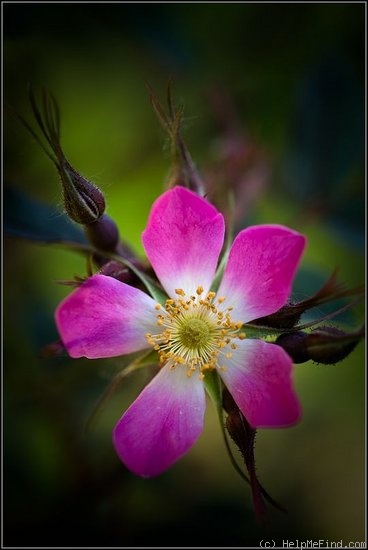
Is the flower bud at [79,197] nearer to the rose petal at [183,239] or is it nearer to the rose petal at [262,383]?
the rose petal at [183,239]

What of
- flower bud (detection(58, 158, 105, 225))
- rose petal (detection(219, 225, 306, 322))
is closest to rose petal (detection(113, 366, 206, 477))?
rose petal (detection(219, 225, 306, 322))

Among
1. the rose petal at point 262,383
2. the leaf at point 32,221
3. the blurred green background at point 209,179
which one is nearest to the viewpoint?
the rose petal at point 262,383

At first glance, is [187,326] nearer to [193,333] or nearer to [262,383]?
[193,333]

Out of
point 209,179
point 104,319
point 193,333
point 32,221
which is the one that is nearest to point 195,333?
point 193,333

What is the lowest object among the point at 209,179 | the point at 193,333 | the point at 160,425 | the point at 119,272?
the point at 160,425

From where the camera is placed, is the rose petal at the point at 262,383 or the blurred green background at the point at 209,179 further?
the blurred green background at the point at 209,179

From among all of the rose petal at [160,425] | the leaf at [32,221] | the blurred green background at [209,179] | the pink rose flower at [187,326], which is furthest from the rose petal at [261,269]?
the blurred green background at [209,179]

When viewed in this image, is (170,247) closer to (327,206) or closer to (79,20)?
(327,206)
